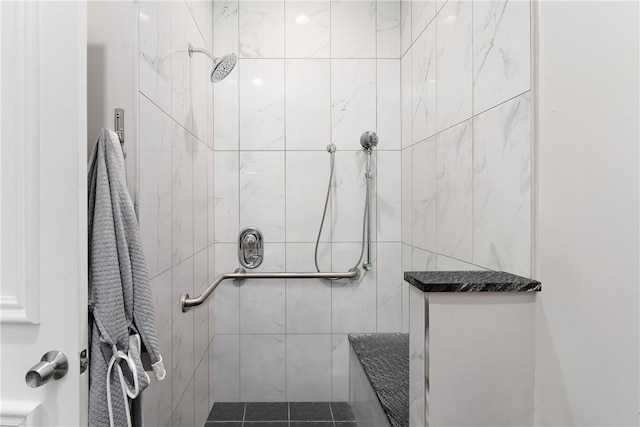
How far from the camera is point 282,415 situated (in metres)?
1.80

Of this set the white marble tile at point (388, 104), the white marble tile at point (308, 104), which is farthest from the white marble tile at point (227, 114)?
the white marble tile at point (388, 104)

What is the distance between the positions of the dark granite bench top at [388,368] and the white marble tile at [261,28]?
5.17 ft

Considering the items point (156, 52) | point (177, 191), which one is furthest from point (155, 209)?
point (156, 52)

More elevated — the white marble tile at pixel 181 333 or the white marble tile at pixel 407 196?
the white marble tile at pixel 407 196

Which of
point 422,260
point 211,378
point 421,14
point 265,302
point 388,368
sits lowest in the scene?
point 211,378

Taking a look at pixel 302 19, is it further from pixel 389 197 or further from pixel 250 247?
pixel 250 247

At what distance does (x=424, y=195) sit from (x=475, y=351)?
895mm

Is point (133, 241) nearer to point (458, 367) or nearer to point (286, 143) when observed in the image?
point (458, 367)

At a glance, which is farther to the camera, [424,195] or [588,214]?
[424,195]

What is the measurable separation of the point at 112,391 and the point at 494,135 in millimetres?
1196

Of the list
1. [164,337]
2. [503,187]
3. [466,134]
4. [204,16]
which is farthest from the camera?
[204,16]

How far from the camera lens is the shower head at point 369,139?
5.94 ft

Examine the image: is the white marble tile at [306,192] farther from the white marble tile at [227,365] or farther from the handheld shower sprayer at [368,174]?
the white marble tile at [227,365]

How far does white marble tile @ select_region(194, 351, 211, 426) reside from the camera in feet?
5.06
